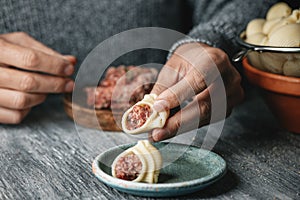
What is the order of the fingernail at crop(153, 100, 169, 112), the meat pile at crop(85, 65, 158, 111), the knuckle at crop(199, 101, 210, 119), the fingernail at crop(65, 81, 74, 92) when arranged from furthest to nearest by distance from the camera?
the fingernail at crop(65, 81, 74, 92) → the meat pile at crop(85, 65, 158, 111) → the knuckle at crop(199, 101, 210, 119) → the fingernail at crop(153, 100, 169, 112)

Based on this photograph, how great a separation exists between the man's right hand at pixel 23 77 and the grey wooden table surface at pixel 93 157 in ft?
0.17

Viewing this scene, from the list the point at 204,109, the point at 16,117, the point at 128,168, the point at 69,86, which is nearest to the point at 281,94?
the point at 204,109

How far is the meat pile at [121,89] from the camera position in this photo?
3.50 ft

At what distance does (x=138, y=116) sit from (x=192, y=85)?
14 cm

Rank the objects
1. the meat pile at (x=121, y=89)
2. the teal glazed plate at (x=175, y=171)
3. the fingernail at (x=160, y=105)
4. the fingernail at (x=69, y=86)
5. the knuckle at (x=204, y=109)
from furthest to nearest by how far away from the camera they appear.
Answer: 1. the fingernail at (x=69, y=86)
2. the meat pile at (x=121, y=89)
3. the knuckle at (x=204, y=109)
4. the fingernail at (x=160, y=105)
5. the teal glazed plate at (x=175, y=171)

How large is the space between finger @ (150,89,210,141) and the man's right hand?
1.26 ft

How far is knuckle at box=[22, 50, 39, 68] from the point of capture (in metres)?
1.09

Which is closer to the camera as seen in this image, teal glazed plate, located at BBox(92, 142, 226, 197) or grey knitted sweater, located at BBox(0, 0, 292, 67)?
teal glazed plate, located at BBox(92, 142, 226, 197)

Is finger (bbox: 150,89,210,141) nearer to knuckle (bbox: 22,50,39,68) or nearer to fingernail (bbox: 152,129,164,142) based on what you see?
fingernail (bbox: 152,129,164,142)

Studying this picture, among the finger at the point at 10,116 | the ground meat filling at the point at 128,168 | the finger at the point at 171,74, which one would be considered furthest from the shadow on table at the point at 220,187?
the finger at the point at 10,116

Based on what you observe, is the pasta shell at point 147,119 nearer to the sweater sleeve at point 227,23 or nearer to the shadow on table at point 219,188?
the shadow on table at point 219,188

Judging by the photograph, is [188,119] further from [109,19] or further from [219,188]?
[109,19]

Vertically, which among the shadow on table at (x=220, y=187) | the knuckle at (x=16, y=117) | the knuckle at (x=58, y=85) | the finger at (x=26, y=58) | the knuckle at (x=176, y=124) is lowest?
the knuckle at (x=16, y=117)

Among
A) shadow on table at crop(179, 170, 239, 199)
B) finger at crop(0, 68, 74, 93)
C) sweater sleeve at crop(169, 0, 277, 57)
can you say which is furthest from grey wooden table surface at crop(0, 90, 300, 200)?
sweater sleeve at crop(169, 0, 277, 57)
